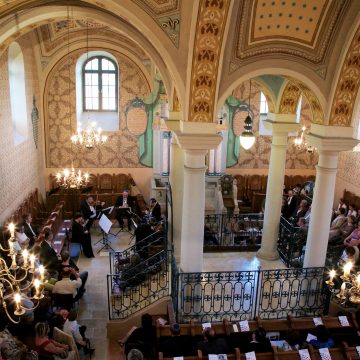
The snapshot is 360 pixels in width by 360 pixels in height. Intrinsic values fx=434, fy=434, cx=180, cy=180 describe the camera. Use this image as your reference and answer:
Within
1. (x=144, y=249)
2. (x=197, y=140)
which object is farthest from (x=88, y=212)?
(x=197, y=140)

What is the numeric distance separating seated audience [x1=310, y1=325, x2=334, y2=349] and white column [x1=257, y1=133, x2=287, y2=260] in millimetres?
3735

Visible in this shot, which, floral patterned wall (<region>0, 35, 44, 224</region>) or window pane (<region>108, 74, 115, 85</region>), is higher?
window pane (<region>108, 74, 115, 85</region>)

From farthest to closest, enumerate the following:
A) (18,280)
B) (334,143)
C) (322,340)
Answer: (334,143)
(322,340)
(18,280)

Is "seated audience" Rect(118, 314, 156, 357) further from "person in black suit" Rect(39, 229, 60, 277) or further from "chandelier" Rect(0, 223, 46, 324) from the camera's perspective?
"person in black suit" Rect(39, 229, 60, 277)

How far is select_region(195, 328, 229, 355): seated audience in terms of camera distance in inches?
271

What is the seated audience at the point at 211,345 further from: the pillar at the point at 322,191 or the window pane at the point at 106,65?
the window pane at the point at 106,65

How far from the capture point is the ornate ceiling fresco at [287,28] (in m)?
7.08

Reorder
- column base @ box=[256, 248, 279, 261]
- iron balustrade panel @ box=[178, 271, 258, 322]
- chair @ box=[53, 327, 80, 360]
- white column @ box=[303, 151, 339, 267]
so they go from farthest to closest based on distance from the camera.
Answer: column base @ box=[256, 248, 279, 261] → white column @ box=[303, 151, 339, 267] → iron balustrade panel @ box=[178, 271, 258, 322] → chair @ box=[53, 327, 80, 360]

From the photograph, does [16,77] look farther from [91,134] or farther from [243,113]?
[243,113]

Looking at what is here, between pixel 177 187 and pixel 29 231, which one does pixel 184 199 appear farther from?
pixel 29 231

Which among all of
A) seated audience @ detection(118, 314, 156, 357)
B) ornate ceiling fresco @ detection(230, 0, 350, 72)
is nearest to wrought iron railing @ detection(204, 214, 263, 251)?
seated audience @ detection(118, 314, 156, 357)

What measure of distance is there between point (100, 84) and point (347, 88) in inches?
418

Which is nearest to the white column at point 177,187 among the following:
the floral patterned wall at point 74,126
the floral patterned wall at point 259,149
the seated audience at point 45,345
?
the seated audience at point 45,345

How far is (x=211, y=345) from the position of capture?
6.93m
